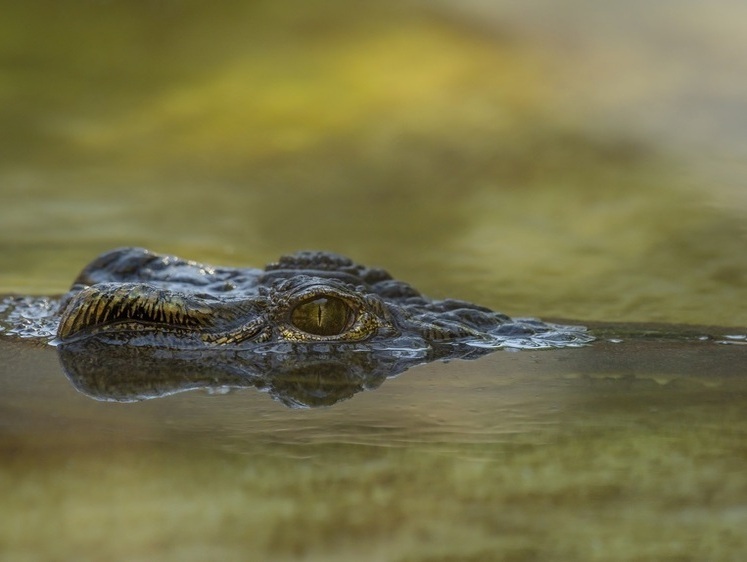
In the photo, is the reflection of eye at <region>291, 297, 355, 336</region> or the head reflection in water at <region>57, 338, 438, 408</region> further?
the reflection of eye at <region>291, 297, 355, 336</region>

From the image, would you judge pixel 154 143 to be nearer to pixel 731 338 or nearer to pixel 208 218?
pixel 208 218

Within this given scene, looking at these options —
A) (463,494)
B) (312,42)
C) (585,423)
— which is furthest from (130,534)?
(312,42)

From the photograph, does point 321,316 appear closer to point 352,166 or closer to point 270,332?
point 270,332

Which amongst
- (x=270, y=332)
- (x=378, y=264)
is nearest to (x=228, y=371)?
(x=270, y=332)

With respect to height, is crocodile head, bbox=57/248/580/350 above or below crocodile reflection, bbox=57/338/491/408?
above

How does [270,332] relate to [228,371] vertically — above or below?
above

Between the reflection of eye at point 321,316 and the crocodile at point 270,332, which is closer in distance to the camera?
the crocodile at point 270,332
